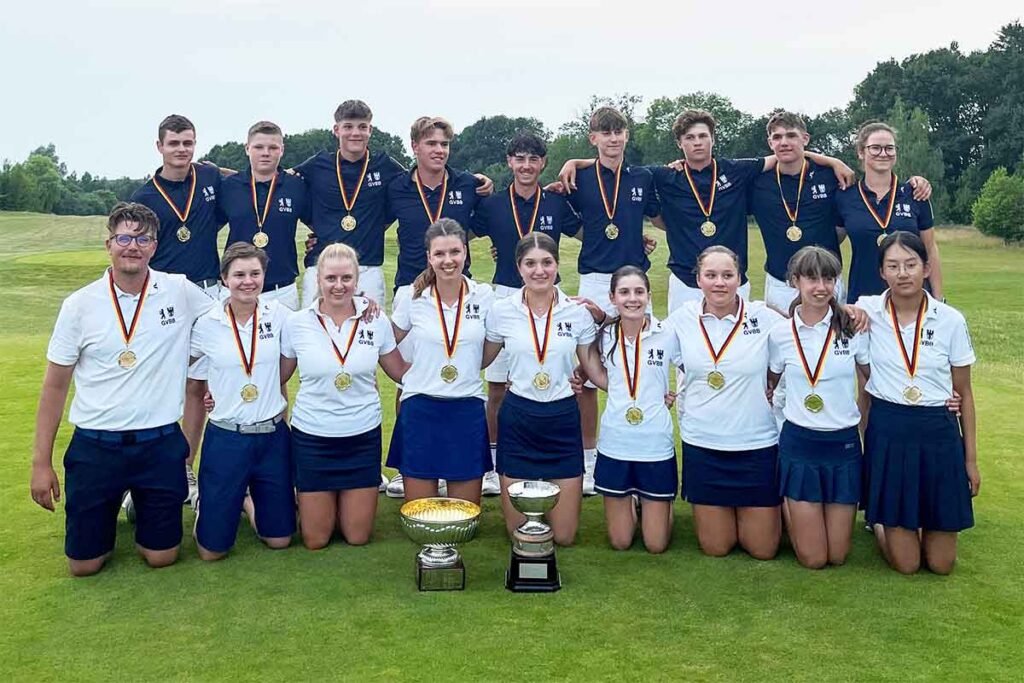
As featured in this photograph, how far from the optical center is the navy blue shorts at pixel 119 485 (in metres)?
4.43

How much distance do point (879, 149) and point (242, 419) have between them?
3.87 m

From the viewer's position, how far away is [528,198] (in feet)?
20.0

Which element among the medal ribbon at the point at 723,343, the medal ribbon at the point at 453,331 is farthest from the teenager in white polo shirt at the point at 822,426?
the medal ribbon at the point at 453,331

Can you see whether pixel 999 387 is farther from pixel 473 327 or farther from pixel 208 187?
pixel 208 187

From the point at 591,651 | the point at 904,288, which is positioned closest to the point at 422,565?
the point at 591,651

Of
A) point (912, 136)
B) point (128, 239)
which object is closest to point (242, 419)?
point (128, 239)

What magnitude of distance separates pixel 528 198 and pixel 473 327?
1.38 metres

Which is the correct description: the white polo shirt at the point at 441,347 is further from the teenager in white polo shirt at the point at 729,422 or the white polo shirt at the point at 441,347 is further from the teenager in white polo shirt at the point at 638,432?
the teenager in white polo shirt at the point at 729,422

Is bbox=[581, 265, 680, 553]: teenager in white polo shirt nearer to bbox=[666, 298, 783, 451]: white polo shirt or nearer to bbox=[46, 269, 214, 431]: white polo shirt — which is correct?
bbox=[666, 298, 783, 451]: white polo shirt

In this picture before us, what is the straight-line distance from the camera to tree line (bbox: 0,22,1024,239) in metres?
46.7

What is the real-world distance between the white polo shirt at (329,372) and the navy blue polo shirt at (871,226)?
288cm

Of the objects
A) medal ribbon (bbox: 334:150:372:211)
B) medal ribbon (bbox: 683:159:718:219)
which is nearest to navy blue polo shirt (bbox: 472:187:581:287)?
medal ribbon (bbox: 334:150:372:211)

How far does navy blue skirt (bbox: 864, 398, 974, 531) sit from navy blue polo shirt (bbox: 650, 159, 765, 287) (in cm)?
182

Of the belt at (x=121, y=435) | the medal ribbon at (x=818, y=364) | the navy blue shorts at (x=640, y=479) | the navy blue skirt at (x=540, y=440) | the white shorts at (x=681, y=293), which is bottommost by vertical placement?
the navy blue shorts at (x=640, y=479)
